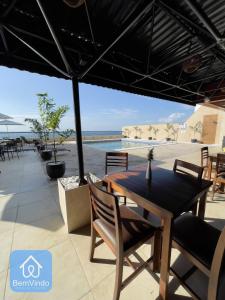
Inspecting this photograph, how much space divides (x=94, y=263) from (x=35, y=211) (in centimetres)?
132

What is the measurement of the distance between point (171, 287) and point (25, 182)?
11.4ft

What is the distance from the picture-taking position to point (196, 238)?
3.75 feet

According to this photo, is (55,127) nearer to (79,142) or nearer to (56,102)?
(56,102)

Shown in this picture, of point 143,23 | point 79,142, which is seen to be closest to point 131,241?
point 79,142

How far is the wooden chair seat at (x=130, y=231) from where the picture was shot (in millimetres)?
1120

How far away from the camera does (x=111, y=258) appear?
1.48 meters

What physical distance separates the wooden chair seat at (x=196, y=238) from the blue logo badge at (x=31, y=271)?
3.88 feet

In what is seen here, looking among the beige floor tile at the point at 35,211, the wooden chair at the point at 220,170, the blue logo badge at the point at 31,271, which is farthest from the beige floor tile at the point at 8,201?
the wooden chair at the point at 220,170

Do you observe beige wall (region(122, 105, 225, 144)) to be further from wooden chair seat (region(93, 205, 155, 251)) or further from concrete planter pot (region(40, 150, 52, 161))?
wooden chair seat (region(93, 205, 155, 251))

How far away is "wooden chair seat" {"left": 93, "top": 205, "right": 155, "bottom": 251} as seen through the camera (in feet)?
3.67

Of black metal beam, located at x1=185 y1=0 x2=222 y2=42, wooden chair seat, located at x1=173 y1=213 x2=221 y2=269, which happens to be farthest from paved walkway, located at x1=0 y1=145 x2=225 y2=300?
black metal beam, located at x1=185 y1=0 x2=222 y2=42

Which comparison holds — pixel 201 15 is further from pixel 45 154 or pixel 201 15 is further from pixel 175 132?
pixel 175 132

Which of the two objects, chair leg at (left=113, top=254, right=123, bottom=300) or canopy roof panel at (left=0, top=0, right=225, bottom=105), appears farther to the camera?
canopy roof panel at (left=0, top=0, right=225, bottom=105)

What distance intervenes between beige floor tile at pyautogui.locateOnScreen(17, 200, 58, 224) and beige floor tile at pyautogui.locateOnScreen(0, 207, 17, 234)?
0.23ft
